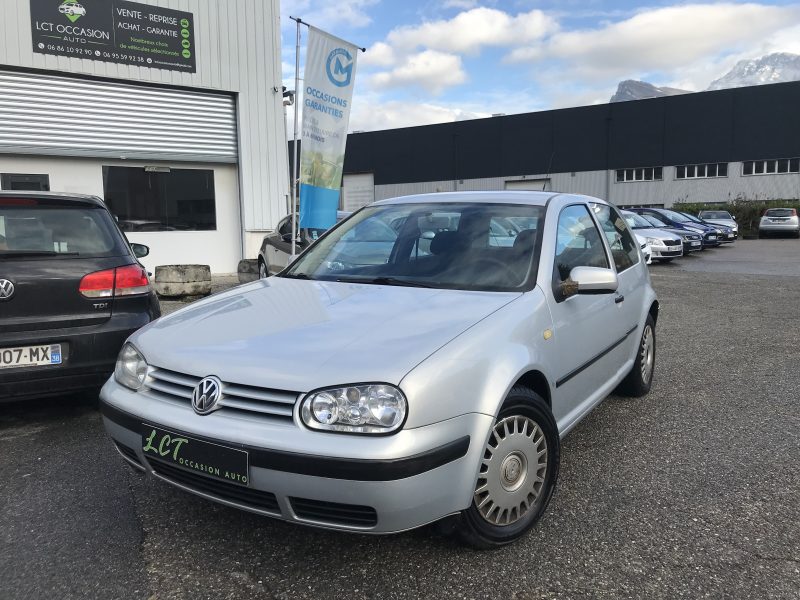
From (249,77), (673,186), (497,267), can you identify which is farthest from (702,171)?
(497,267)

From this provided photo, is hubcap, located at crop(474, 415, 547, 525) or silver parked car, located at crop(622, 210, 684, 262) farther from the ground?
silver parked car, located at crop(622, 210, 684, 262)

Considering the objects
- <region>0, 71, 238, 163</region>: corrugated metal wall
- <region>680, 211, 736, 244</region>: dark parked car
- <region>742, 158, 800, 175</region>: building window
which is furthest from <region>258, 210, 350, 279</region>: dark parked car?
<region>742, 158, 800, 175</region>: building window

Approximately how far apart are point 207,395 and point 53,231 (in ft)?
8.05

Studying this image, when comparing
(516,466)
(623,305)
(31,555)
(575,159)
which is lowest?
(31,555)

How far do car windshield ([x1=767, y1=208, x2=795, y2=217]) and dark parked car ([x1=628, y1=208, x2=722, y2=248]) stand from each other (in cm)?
856

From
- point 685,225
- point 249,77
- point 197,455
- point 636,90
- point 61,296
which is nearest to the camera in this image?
point 197,455

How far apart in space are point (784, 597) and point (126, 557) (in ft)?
8.23

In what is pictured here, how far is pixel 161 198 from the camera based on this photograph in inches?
522

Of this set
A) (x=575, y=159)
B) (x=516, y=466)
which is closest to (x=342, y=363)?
(x=516, y=466)

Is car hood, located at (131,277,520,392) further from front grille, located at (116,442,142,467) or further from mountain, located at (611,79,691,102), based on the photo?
mountain, located at (611,79,691,102)

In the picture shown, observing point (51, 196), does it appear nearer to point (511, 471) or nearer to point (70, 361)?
point (70, 361)

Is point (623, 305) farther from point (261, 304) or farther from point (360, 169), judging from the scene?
point (360, 169)

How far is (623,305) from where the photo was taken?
401 cm

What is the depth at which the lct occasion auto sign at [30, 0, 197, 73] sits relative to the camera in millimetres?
11531
